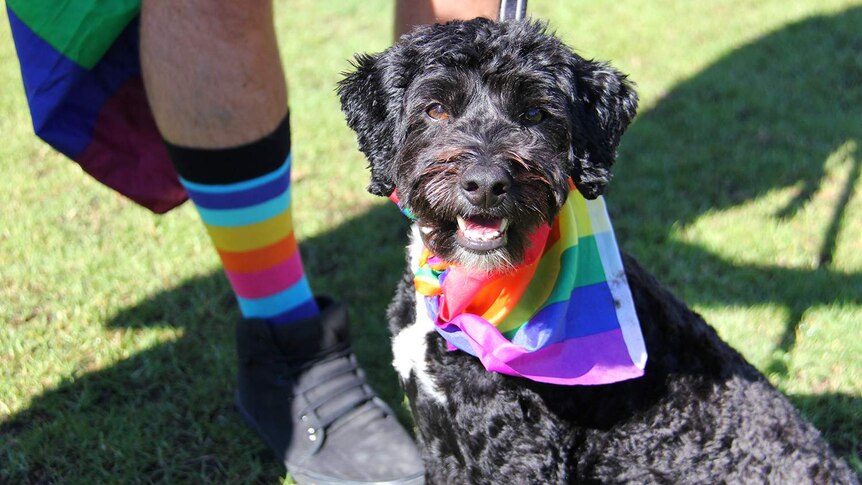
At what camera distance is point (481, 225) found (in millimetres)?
2236

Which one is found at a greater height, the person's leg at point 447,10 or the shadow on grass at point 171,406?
the person's leg at point 447,10

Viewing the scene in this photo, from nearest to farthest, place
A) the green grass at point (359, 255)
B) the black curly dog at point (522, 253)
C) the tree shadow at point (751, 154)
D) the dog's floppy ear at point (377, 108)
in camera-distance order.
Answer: the black curly dog at point (522, 253) < the dog's floppy ear at point (377, 108) < the green grass at point (359, 255) < the tree shadow at point (751, 154)

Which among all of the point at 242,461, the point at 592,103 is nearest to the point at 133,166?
the point at 242,461

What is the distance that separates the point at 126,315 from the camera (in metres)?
3.71

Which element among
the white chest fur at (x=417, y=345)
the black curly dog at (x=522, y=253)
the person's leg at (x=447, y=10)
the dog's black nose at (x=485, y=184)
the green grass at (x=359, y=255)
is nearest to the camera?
the dog's black nose at (x=485, y=184)

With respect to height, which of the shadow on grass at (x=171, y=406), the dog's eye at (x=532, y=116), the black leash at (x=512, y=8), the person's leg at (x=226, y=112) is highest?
the black leash at (x=512, y=8)

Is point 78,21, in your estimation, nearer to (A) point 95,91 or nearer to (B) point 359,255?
(A) point 95,91

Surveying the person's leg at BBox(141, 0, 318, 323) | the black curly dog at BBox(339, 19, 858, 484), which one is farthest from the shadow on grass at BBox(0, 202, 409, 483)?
the black curly dog at BBox(339, 19, 858, 484)

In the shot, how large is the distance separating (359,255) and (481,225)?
6.86 ft

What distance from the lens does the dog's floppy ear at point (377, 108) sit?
229 centimetres

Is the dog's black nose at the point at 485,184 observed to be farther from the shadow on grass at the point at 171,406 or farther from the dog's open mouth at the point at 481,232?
the shadow on grass at the point at 171,406

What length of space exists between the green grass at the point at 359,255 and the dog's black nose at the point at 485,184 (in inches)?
58.9

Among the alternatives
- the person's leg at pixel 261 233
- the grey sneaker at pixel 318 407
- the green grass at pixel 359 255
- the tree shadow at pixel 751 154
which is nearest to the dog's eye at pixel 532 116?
the person's leg at pixel 261 233

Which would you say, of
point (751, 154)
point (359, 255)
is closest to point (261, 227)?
point (359, 255)
